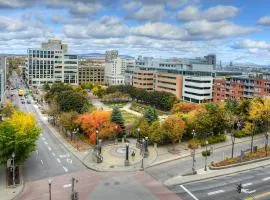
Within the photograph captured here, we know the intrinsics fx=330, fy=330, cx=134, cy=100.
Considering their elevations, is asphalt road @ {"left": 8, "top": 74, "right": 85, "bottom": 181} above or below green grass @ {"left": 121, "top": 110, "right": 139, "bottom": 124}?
below

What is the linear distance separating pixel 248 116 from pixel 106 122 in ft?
102

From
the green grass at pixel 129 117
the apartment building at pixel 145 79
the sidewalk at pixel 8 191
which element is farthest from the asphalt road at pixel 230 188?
the apartment building at pixel 145 79

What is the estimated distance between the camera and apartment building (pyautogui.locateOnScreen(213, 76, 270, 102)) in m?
109

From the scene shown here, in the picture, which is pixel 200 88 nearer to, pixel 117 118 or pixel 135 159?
pixel 117 118

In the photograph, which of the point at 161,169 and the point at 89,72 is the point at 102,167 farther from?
the point at 89,72

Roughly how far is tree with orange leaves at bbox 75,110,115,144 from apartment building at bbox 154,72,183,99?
76.3 m

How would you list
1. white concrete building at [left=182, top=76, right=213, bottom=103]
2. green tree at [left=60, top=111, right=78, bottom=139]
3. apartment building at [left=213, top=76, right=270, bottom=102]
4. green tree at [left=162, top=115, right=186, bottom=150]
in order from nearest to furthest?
green tree at [left=162, top=115, right=186, bottom=150]
green tree at [left=60, top=111, right=78, bottom=139]
apartment building at [left=213, top=76, right=270, bottom=102]
white concrete building at [left=182, top=76, right=213, bottom=103]

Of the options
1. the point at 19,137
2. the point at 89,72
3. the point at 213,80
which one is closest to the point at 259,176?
the point at 19,137

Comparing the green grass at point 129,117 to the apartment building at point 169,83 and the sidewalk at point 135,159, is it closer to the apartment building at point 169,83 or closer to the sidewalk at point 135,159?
the sidewalk at point 135,159

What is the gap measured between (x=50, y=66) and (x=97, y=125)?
131 m

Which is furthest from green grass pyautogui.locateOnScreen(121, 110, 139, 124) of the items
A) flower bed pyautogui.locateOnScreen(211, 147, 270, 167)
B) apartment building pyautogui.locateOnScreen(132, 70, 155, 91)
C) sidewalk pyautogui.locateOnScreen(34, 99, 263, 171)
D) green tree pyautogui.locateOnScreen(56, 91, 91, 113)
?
apartment building pyautogui.locateOnScreen(132, 70, 155, 91)

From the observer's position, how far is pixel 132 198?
124ft

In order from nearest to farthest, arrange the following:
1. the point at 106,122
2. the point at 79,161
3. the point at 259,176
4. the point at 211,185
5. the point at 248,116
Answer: the point at 211,185 → the point at 259,176 → the point at 79,161 → the point at 106,122 → the point at 248,116

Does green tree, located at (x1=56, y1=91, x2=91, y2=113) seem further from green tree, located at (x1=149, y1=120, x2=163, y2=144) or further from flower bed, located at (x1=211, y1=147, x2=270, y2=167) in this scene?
flower bed, located at (x1=211, y1=147, x2=270, y2=167)
